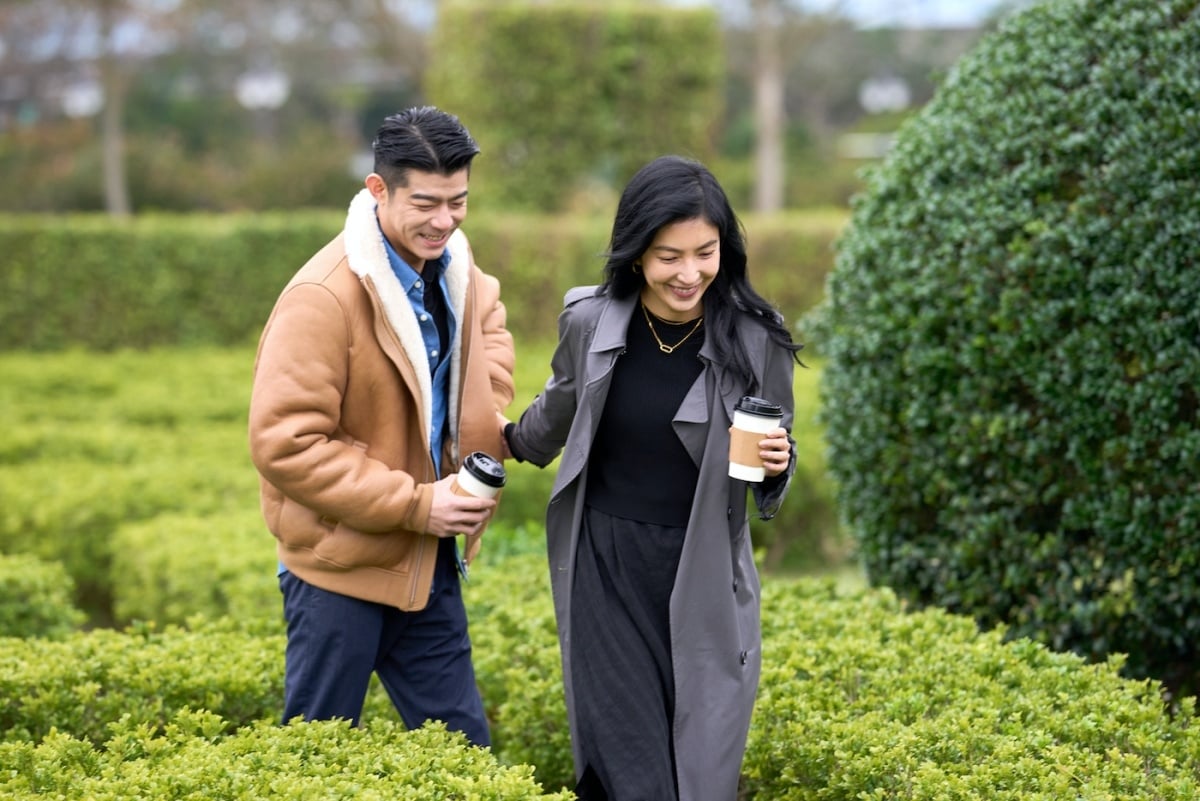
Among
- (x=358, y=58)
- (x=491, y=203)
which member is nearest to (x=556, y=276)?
(x=491, y=203)

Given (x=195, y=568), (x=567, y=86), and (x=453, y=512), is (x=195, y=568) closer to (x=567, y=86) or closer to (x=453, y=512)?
(x=453, y=512)

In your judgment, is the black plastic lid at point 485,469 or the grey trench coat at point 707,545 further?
the black plastic lid at point 485,469

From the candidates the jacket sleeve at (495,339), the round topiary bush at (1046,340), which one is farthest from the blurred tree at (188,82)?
the jacket sleeve at (495,339)

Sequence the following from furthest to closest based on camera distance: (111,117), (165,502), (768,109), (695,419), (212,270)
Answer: (768,109)
(111,117)
(212,270)
(165,502)
(695,419)

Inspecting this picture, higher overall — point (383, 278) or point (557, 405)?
point (383, 278)

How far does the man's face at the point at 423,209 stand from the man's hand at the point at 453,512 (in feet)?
1.88

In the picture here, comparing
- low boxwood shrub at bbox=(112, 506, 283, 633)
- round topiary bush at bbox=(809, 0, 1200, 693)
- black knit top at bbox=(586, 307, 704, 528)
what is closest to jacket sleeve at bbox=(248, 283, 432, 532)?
black knit top at bbox=(586, 307, 704, 528)

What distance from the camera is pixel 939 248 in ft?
15.4

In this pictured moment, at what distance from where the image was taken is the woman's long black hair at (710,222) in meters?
3.06

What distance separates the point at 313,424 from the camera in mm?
3186

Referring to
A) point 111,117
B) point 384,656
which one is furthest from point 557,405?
point 111,117

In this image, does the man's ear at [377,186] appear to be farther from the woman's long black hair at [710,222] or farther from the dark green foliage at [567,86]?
the dark green foliage at [567,86]

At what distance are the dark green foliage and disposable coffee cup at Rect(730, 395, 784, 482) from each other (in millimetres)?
12861

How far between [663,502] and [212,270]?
1168 cm
